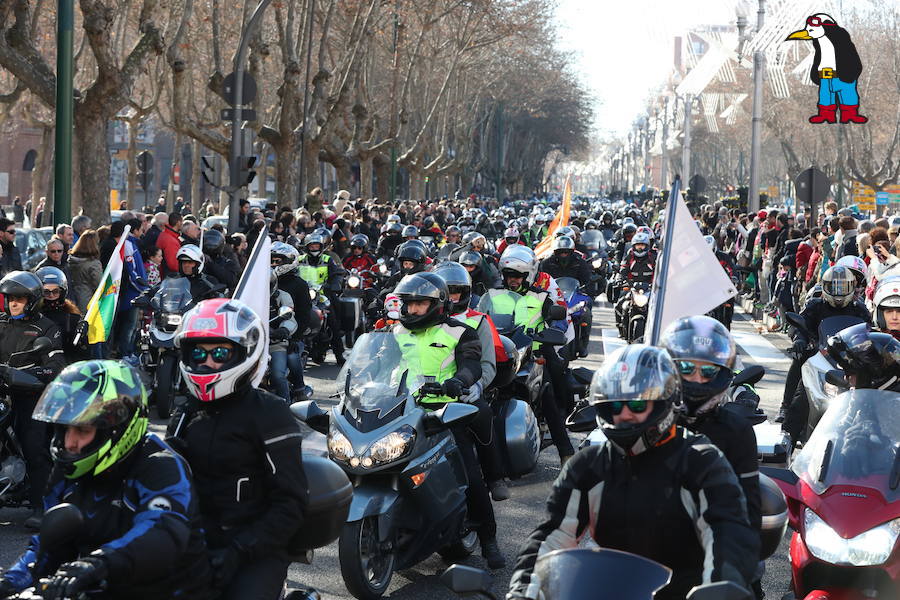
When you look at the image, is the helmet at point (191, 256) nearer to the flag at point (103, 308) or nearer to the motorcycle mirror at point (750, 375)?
the flag at point (103, 308)

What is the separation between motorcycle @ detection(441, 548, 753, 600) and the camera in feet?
11.7

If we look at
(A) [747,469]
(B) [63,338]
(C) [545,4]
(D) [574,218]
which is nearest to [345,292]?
(B) [63,338]

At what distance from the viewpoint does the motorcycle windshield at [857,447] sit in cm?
516

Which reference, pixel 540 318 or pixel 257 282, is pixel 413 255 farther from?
pixel 257 282

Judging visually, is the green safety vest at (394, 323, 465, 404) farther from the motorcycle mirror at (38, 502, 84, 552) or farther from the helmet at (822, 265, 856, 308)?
the motorcycle mirror at (38, 502, 84, 552)

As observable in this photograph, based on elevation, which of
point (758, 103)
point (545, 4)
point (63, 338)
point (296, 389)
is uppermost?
point (545, 4)

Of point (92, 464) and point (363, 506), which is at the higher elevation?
point (92, 464)

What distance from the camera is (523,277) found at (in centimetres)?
1052

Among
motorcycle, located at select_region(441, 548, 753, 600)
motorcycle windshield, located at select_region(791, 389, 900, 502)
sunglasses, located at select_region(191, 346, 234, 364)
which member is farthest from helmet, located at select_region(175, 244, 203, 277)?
motorcycle, located at select_region(441, 548, 753, 600)

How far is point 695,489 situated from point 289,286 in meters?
9.13

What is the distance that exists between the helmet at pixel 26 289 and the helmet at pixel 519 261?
10.9 ft

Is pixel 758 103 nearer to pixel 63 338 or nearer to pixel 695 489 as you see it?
pixel 63 338

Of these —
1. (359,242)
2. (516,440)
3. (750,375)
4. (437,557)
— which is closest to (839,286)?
(516,440)

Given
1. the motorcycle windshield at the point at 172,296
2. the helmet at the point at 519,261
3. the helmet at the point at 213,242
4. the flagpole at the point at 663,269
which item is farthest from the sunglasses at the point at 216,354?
the helmet at the point at 213,242
